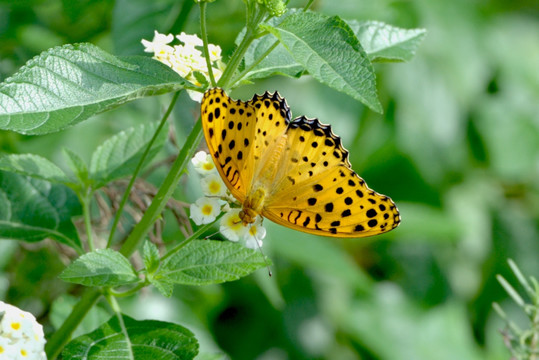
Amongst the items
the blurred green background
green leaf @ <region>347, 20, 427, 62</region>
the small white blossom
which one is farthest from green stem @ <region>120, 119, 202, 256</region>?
the blurred green background

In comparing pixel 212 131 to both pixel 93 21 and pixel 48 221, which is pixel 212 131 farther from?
pixel 93 21

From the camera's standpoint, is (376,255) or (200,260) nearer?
(200,260)

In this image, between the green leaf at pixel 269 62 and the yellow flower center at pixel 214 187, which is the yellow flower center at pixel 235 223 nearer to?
the yellow flower center at pixel 214 187

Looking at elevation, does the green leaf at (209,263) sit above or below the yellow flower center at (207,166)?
below

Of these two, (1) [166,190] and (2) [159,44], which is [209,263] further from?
(2) [159,44]

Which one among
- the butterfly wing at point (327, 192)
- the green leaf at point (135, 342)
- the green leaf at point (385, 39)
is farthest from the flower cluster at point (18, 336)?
the green leaf at point (385, 39)

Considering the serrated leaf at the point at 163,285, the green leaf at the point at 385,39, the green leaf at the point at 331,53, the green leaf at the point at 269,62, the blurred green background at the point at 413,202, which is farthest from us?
the blurred green background at the point at 413,202

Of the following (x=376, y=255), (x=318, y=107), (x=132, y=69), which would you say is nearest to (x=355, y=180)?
(x=132, y=69)
